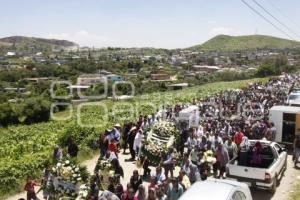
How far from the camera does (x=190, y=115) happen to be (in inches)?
878

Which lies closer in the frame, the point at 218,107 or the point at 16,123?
the point at 218,107

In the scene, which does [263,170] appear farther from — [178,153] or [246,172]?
[178,153]

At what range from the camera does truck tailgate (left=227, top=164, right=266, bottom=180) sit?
12297 millimetres

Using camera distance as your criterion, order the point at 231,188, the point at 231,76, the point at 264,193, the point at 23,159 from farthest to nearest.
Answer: the point at 231,76, the point at 23,159, the point at 264,193, the point at 231,188

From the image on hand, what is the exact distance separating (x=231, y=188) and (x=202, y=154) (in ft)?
15.0

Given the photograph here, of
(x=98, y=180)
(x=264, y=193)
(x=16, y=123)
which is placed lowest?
(x=16, y=123)

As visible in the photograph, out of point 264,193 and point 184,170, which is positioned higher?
point 184,170

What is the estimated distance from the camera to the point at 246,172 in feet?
40.9

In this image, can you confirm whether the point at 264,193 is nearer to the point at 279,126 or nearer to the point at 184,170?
the point at 184,170

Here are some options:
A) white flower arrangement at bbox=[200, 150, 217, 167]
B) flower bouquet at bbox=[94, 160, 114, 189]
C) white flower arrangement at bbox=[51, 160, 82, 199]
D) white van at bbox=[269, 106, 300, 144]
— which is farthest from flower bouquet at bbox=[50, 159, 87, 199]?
white van at bbox=[269, 106, 300, 144]

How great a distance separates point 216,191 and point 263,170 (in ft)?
13.0

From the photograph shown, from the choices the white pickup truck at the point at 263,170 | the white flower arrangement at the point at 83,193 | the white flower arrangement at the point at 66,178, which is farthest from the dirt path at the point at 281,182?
the white flower arrangement at the point at 83,193

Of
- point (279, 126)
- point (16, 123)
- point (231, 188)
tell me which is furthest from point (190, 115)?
point (16, 123)

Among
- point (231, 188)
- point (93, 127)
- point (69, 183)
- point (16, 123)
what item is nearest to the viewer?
point (231, 188)
